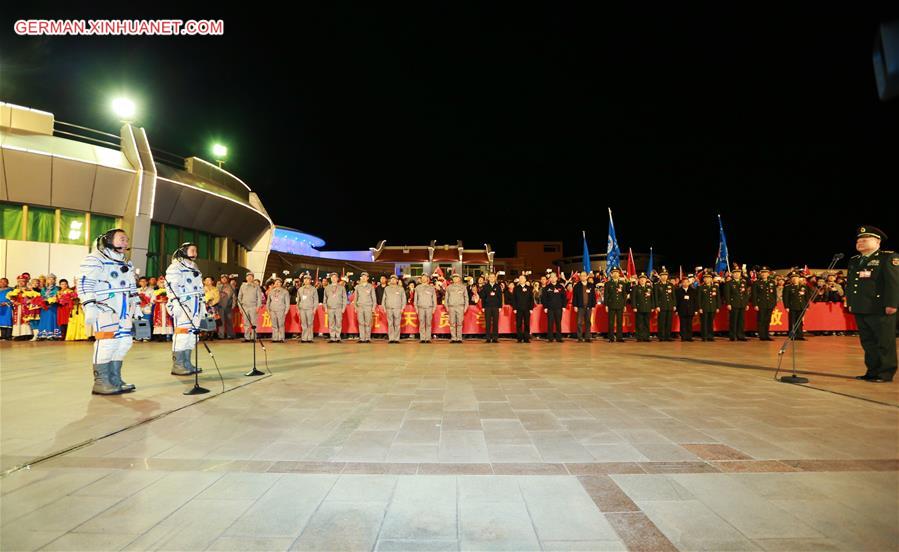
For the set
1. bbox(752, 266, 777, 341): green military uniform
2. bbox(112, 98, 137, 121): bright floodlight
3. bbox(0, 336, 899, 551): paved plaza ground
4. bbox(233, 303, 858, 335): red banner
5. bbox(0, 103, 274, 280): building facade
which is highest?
bbox(112, 98, 137, 121): bright floodlight

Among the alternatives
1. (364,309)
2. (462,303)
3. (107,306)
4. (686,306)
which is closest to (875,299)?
(686,306)

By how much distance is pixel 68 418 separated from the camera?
486 cm

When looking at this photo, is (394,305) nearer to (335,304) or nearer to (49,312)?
(335,304)

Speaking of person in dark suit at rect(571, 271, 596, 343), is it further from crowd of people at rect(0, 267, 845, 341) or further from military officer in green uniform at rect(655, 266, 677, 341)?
military officer in green uniform at rect(655, 266, 677, 341)

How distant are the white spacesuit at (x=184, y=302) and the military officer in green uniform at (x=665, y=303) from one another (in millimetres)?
13042

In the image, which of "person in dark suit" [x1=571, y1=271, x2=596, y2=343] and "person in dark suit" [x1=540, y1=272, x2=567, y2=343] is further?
"person in dark suit" [x1=540, y1=272, x2=567, y2=343]

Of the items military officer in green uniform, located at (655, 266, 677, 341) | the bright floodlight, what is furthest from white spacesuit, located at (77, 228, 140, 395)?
the bright floodlight

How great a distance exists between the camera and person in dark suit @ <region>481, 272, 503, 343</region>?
13.8 m

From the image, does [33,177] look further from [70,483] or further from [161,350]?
A: [70,483]

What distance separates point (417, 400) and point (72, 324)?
14670 mm

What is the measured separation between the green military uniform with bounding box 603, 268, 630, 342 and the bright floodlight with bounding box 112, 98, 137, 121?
2064 centimetres

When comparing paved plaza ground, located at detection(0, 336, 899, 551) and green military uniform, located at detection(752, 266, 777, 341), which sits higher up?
green military uniform, located at detection(752, 266, 777, 341)

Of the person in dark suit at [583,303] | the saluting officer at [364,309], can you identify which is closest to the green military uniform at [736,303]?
the person in dark suit at [583,303]

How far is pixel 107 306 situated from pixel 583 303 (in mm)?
11993
